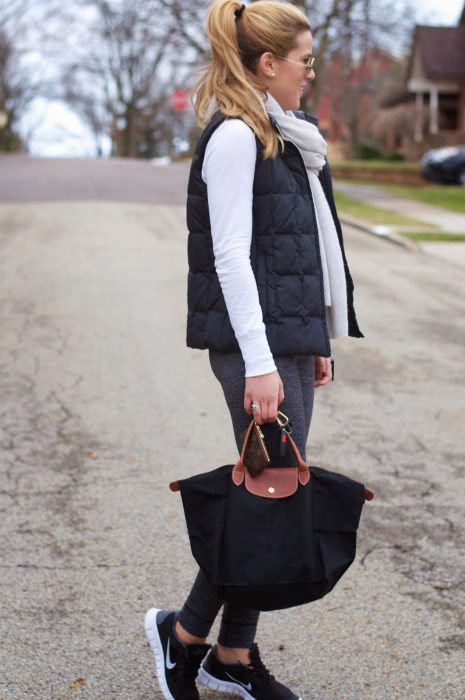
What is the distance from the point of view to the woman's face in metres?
2.57

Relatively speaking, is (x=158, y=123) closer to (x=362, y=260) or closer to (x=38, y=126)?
(x=38, y=126)

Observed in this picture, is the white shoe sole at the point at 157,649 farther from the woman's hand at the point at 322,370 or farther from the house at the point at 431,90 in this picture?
the house at the point at 431,90

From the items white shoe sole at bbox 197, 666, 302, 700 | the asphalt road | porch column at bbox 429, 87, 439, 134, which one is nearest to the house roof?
porch column at bbox 429, 87, 439, 134

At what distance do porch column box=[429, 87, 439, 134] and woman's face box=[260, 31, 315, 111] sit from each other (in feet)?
128

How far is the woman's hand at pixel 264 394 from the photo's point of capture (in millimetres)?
2525

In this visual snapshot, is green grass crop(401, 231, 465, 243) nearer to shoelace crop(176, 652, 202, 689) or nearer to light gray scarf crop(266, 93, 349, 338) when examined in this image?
light gray scarf crop(266, 93, 349, 338)

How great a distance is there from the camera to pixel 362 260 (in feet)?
41.8

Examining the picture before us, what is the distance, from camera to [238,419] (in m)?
2.67

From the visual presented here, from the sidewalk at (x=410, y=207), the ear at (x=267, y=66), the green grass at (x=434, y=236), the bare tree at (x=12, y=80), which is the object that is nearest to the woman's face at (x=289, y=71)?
the ear at (x=267, y=66)

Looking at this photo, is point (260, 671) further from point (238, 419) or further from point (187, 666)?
point (238, 419)

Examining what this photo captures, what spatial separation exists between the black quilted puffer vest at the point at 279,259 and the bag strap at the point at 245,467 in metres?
0.22

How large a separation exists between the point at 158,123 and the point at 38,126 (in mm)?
17976

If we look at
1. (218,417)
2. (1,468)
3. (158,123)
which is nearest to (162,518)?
(1,468)

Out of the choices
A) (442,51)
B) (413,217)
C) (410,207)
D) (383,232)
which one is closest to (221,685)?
(383,232)
